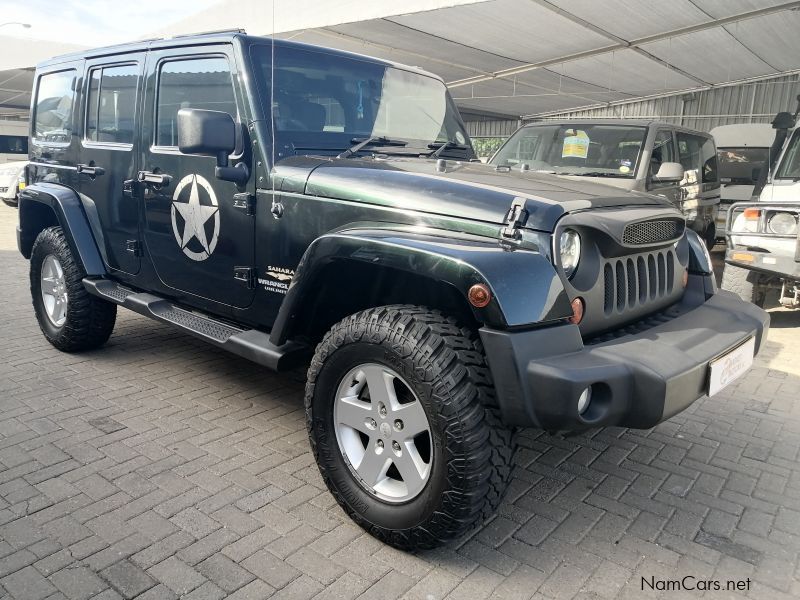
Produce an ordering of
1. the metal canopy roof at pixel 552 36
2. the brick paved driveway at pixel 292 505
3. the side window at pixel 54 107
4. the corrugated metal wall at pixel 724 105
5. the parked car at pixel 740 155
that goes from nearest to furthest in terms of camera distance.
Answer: the brick paved driveway at pixel 292 505
the side window at pixel 54 107
the metal canopy roof at pixel 552 36
the parked car at pixel 740 155
the corrugated metal wall at pixel 724 105

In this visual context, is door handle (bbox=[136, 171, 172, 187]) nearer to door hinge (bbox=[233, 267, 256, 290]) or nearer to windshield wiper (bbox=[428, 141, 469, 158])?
door hinge (bbox=[233, 267, 256, 290])

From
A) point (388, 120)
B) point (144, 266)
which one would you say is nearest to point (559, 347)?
point (388, 120)

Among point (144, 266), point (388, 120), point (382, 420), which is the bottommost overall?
point (382, 420)

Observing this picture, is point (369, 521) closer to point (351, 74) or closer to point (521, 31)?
point (351, 74)

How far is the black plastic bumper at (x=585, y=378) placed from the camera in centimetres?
207

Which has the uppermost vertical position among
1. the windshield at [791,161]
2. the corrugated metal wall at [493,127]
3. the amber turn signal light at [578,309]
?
the corrugated metal wall at [493,127]

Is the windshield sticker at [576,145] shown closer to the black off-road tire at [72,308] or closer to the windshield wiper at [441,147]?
the windshield wiper at [441,147]

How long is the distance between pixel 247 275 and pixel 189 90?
1.11 metres

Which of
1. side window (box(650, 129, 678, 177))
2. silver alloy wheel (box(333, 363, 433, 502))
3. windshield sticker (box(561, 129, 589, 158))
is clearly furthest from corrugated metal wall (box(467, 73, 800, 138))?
silver alloy wheel (box(333, 363, 433, 502))

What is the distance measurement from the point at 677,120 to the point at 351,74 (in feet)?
69.6

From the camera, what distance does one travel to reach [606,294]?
254 cm

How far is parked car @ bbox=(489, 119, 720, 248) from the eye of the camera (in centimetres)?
648

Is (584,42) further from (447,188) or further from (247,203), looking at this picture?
(447,188)

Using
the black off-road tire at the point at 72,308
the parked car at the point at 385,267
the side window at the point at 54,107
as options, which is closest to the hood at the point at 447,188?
the parked car at the point at 385,267
